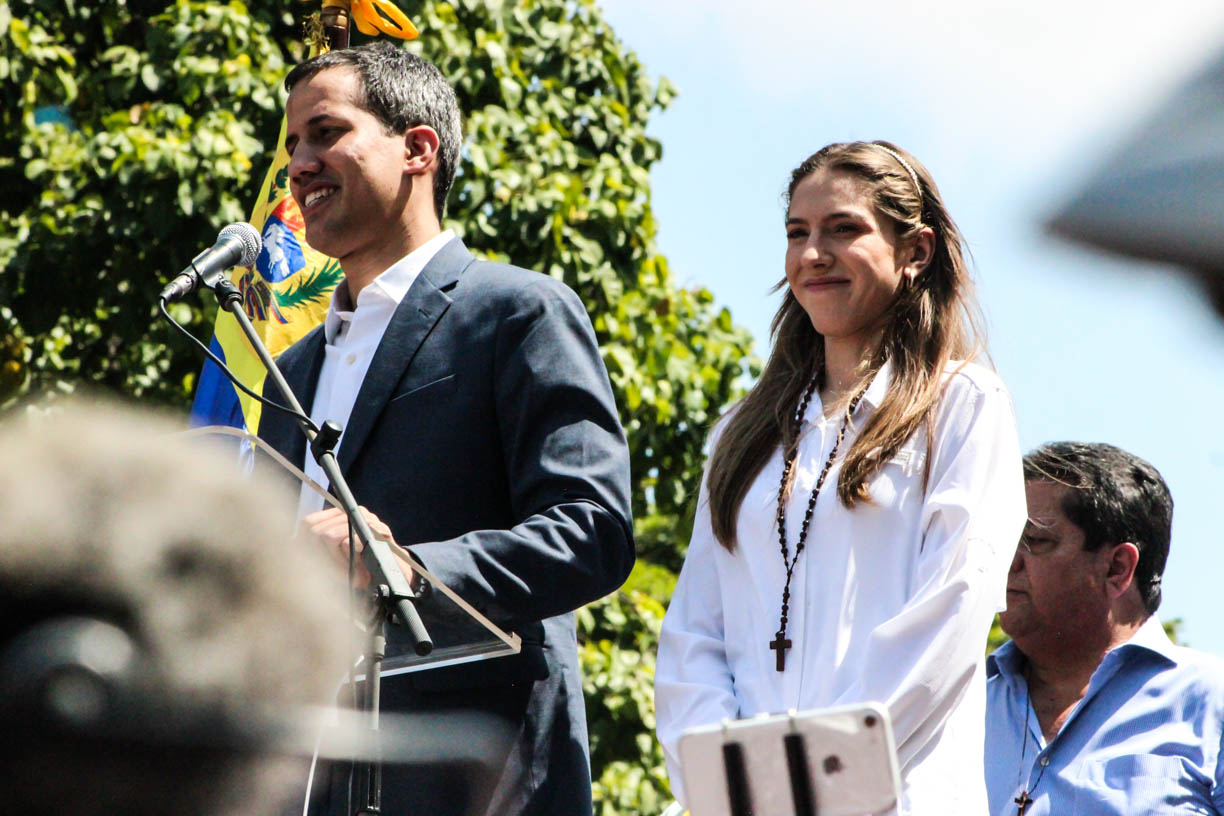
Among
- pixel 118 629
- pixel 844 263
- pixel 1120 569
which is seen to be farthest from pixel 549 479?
pixel 1120 569

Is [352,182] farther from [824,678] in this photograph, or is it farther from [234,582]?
[234,582]

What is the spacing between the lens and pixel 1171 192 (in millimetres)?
871

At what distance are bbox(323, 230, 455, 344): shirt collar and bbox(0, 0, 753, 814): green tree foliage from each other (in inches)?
175

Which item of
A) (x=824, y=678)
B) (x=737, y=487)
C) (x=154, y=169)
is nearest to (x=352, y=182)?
(x=737, y=487)

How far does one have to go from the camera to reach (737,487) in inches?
125

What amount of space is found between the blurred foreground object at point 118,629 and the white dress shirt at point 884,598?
4.28 feet

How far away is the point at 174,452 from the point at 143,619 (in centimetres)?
18

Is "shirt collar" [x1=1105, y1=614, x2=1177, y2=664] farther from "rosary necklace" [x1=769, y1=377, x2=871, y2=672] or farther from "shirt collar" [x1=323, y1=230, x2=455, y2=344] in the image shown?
"shirt collar" [x1=323, y1=230, x2=455, y2=344]

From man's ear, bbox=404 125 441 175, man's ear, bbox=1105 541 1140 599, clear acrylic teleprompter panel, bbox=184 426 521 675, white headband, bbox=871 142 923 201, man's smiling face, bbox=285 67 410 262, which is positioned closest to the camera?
clear acrylic teleprompter panel, bbox=184 426 521 675

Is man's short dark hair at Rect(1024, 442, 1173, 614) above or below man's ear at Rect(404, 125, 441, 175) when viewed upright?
below

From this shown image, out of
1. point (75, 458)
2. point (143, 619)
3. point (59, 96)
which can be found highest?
point (59, 96)

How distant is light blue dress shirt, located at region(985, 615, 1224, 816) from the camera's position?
379 cm

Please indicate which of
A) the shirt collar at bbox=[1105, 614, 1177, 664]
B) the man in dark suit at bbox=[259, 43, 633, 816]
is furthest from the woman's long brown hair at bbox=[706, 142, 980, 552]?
the shirt collar at bbox=[1105, 614, 1177, 664]

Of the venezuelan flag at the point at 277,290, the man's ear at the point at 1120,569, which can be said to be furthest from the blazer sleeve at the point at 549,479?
the venezuelan flag at the point at 277,290
